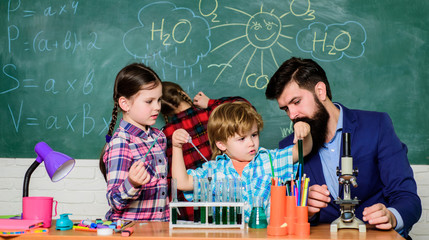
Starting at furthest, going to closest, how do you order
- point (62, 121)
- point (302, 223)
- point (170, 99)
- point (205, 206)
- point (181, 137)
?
1. point (62, 121)
2. point (170, 99)
3. point (181, 137)
4. point (205, 206)
5. point (302, 223)

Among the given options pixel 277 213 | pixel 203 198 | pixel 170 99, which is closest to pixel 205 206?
pixel 203 198

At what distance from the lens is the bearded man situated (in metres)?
2.12

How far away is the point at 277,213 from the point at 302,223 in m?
0.09

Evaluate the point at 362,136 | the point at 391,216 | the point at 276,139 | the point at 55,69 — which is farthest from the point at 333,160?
the point at 55,69

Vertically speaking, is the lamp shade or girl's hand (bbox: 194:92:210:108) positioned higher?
girl's hand (bbox: 194:92:210:108)

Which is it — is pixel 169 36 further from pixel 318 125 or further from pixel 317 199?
pixel 317 199

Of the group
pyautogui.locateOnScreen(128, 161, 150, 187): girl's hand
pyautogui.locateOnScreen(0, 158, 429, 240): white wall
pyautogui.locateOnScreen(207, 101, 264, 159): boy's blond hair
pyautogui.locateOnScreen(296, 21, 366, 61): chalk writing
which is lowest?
pyautogui.locateOnScreen(0, 158, 429, 240): white wall

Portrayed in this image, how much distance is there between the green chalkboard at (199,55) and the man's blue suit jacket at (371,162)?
863mm

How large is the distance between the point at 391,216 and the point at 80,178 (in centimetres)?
227

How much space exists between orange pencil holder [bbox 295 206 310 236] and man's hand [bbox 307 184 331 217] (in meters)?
0.13

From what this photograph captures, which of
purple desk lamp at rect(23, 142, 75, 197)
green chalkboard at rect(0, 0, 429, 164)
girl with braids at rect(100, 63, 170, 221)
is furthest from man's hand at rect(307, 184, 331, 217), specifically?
green chalkboard at rect(0, 0, 429, 164)

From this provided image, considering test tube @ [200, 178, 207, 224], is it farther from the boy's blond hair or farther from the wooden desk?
the boy's blond hair

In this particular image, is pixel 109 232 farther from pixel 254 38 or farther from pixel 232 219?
pixel 254 38

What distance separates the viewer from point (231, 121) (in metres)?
2.05
